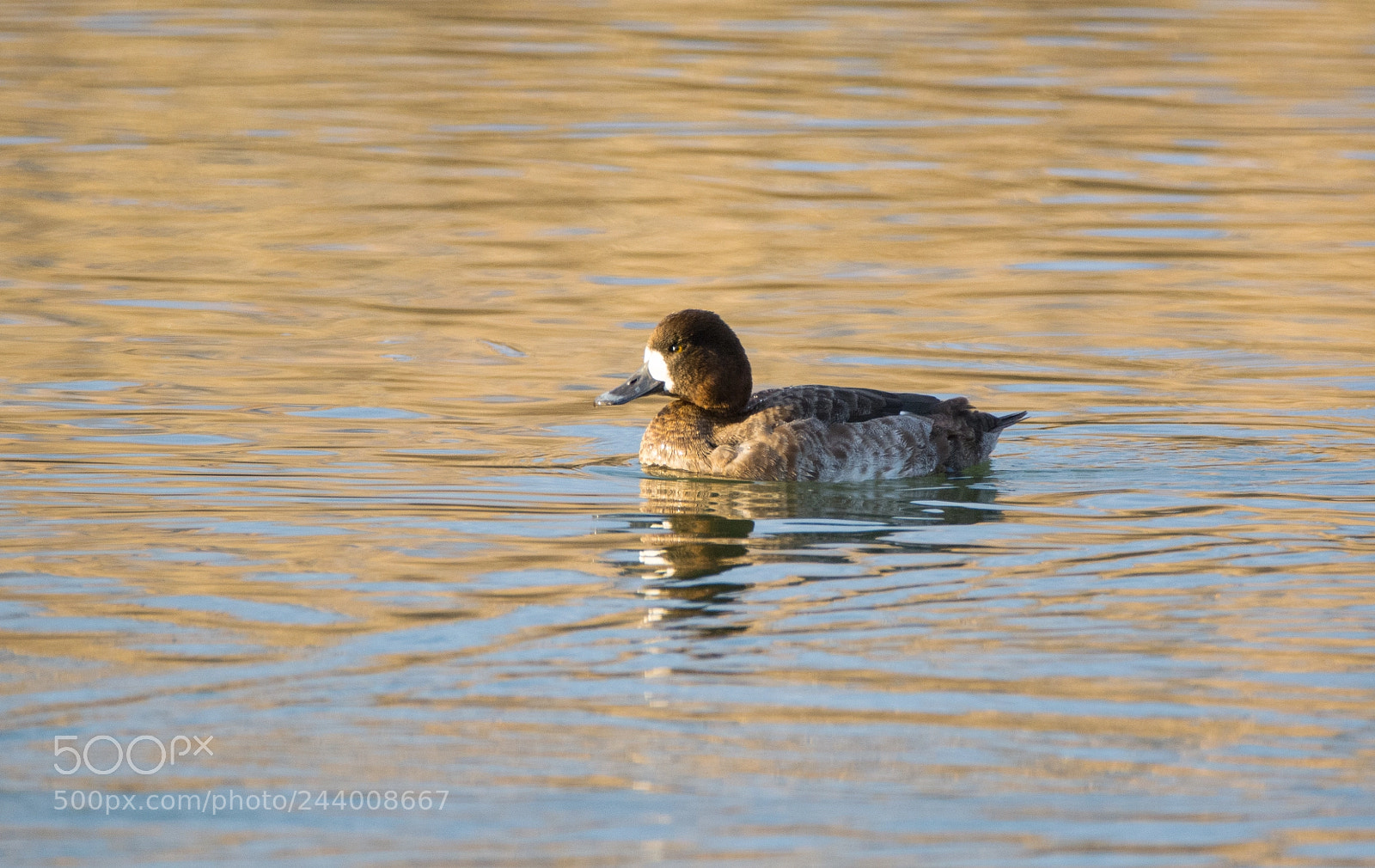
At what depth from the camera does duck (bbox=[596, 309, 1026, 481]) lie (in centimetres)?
959

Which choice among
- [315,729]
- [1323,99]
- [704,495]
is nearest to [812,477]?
[704,495]

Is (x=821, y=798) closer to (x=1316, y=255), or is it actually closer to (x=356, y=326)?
(x=356, y=326)

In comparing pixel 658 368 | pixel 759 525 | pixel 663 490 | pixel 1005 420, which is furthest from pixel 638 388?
pixel 1005 420

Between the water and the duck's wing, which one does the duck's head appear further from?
the water

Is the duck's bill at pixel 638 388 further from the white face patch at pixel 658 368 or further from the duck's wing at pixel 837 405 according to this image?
the duck's wing at pixel 837 405

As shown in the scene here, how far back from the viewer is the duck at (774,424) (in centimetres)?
959

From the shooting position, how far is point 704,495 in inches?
371

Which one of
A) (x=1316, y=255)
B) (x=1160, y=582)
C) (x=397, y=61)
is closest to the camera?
(x=1160, y=582)

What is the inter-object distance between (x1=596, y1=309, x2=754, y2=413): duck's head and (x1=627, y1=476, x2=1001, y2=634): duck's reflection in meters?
0.52

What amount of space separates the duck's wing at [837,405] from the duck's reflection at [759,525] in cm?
35

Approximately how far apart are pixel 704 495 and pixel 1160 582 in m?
2.60

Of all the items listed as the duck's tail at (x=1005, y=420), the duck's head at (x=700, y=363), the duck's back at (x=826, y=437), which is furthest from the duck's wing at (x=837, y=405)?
the duck's tail at (x=1005, y=420)

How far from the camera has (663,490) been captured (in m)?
9.54

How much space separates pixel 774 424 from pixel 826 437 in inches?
10.4
